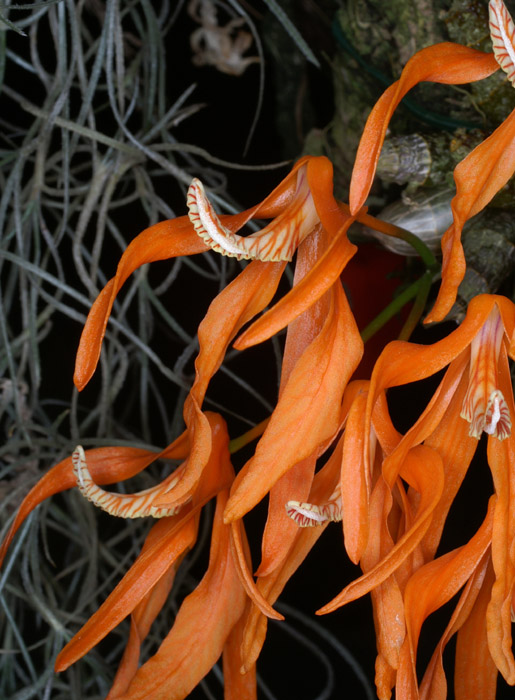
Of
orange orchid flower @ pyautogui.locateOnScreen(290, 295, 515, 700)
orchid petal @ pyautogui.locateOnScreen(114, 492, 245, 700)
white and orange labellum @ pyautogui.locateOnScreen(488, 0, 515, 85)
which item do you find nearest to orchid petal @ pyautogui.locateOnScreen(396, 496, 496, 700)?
orange orchid flower @ pyautogui.locateOnScreen(290, 295, 515, 700)

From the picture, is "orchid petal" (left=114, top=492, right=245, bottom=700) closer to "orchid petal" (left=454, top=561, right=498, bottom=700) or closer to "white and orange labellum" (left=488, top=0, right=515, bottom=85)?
"orchid petal" (left=454, top=561, right=498, bottom=700)

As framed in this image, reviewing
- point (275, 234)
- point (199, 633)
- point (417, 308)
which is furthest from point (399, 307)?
point (199, 633)

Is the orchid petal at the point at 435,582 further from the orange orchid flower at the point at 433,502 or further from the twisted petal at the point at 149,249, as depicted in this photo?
the twisted petal at the point at 149,249

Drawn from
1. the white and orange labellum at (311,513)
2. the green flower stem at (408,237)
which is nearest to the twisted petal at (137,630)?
the white and orange labellum at (311,513)

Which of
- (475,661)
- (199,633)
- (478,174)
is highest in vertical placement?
(478,174)

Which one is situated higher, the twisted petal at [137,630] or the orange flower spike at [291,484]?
the orange flower spike at [291,484]

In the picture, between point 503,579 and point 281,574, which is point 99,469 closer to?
point 281,574
